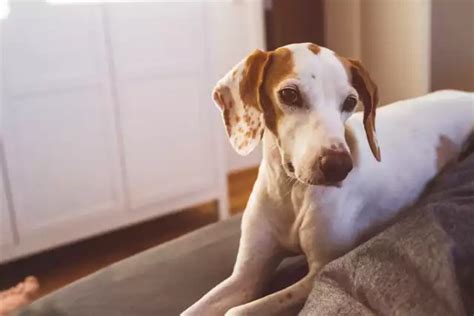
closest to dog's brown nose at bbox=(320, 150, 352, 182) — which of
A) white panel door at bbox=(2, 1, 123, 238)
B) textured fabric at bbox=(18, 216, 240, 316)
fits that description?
textured fabric at bbox=(18, 216, 240, 316)

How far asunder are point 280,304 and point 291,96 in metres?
0.35

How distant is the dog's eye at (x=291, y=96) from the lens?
3.17ft

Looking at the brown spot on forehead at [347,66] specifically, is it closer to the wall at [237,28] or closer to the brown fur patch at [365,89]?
the brown fur patch at [365,89]

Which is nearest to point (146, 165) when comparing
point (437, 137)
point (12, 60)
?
point (12, 60)

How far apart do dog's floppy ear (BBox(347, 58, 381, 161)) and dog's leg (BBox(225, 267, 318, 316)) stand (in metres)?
0.26

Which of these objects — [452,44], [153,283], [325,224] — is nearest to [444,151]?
[325,224]

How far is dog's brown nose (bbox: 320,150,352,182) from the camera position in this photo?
0.89 m

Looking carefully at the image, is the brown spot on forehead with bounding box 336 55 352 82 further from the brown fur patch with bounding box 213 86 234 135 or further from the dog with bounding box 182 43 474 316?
the brown fur patch with bounding box 213 86 234 135

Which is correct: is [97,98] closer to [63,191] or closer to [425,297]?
[63,191]

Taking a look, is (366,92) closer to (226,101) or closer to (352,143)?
(352,143)

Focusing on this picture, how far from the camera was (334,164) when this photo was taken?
0.89 meters

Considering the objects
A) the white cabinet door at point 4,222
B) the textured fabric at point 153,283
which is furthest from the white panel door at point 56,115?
the textured fabric at point 153,283

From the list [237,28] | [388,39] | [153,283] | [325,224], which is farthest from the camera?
[237,28]

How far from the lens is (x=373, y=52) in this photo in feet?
9.39
